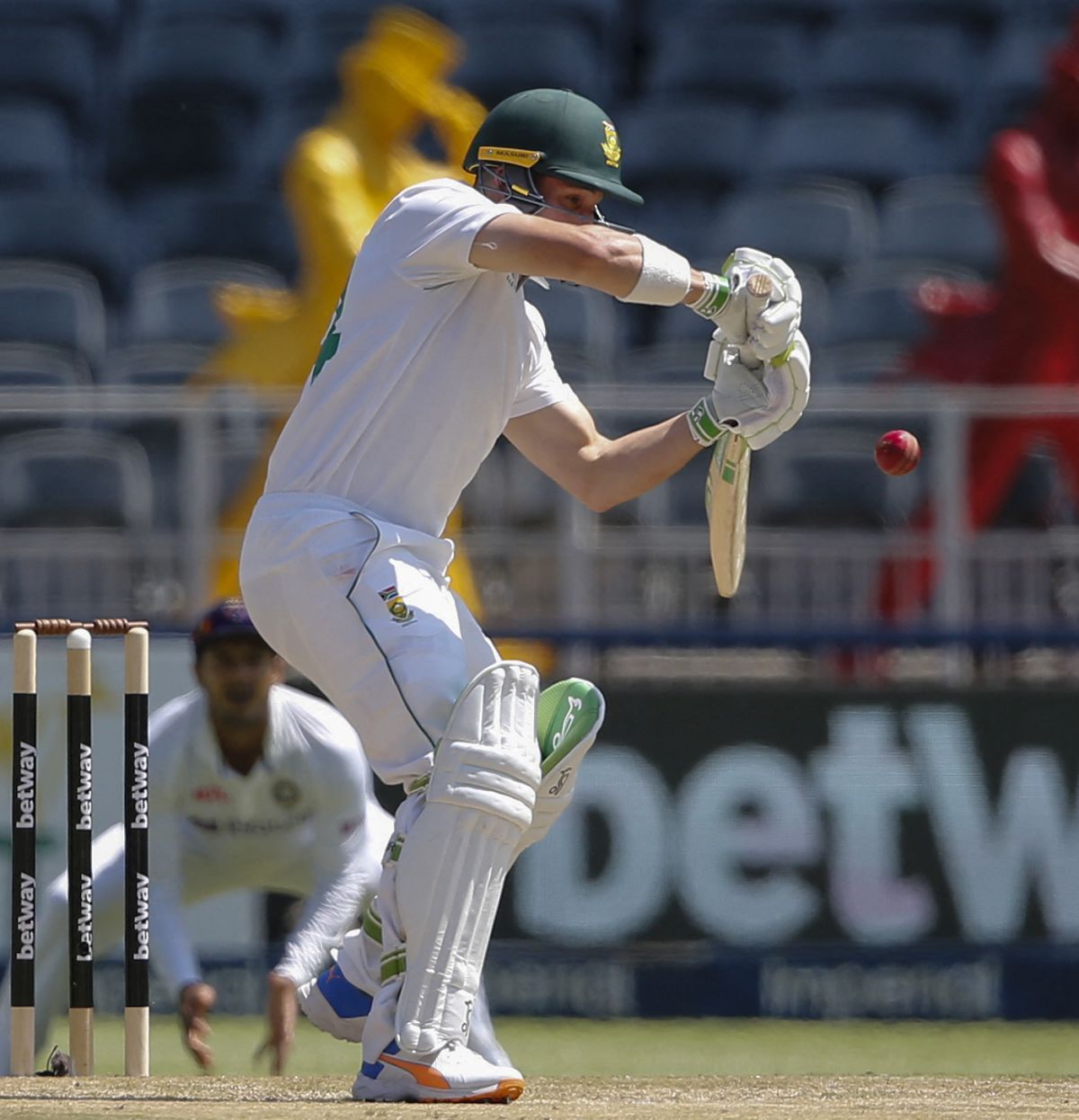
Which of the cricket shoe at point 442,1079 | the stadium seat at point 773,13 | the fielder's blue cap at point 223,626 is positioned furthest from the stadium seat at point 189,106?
the cricket shoe at point 442,1079

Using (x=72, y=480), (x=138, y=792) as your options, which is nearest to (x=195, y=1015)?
(x=138, y=792)

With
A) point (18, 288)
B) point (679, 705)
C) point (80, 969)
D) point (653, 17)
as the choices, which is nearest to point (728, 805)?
point (679, 705)

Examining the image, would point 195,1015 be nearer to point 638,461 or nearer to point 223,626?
point 223,626

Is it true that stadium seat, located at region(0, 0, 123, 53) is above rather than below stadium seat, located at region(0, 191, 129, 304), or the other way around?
above

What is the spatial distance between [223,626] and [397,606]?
8.31 ft

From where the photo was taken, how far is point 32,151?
14094mm

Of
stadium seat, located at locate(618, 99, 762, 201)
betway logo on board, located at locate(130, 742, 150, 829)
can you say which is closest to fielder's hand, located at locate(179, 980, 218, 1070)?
betway logo on board, located at locate(130, 742, 150, 829)

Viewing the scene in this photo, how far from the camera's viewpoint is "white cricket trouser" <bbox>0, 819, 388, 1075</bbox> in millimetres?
5902

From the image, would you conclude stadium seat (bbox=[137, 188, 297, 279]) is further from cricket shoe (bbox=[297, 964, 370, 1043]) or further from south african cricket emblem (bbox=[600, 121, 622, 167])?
cricket shoe (bbox=[297, 964, 370, 1043])

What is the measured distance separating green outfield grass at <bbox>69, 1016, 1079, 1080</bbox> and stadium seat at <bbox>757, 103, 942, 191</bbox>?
23.3ft

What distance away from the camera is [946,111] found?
14.1 meters

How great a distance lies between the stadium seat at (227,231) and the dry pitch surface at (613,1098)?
29.1ft

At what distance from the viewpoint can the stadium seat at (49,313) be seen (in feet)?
40.0

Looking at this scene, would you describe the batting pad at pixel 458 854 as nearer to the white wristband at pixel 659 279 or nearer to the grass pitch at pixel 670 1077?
the grass pitch at pixel 670 1077
